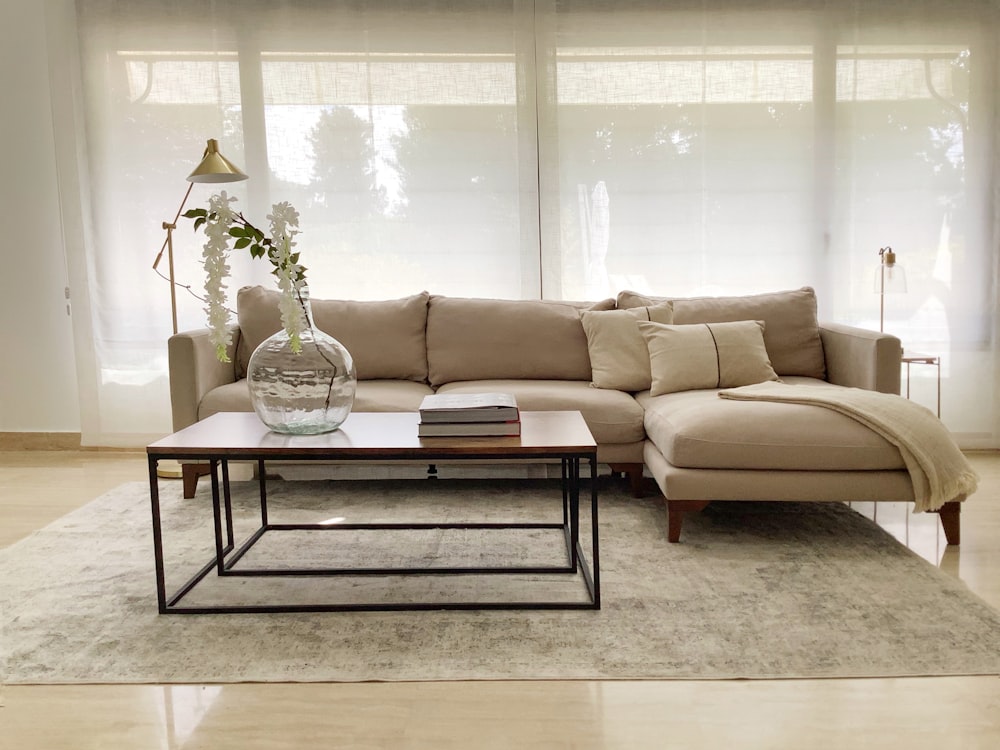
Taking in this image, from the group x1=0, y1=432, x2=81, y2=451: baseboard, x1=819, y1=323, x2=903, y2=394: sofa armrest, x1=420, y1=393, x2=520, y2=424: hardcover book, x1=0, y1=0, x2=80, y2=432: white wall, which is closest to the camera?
x1=420, y1=393, x2=520, y2=424: hardcover book

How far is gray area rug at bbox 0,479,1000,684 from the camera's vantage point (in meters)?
1.80

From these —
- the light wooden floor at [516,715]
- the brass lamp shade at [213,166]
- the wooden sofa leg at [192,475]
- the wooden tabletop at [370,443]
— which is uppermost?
the brass lamp shade at [213,166]

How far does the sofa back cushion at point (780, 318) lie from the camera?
3531 millimetres

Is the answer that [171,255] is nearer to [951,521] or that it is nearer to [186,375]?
[186,375]

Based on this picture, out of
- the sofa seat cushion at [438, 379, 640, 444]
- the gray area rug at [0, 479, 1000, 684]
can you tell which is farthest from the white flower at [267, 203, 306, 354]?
the sofa seat cushion at [438, 379, 640, 444]

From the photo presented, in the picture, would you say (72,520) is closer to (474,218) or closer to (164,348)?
(164,348)

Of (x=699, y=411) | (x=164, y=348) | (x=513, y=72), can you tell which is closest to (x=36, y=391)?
(x=164, y=348)

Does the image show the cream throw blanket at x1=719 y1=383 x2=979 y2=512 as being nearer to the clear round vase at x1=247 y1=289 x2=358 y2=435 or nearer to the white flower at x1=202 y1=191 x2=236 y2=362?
the clear round vase at x1=247 y1=289 x2=358 y2=435

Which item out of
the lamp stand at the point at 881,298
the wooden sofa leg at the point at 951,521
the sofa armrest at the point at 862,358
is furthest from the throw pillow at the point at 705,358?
the lamp stand at the point at 881,298

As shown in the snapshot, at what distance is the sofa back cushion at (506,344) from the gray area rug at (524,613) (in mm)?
772

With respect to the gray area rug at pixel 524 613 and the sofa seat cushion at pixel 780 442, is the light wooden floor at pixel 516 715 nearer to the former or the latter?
the gray area rug at pixel 524 613

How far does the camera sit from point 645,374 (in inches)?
134

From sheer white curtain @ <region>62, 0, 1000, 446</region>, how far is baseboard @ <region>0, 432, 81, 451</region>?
0.94 meters

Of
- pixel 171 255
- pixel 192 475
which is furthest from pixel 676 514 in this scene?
pixel 171 255
